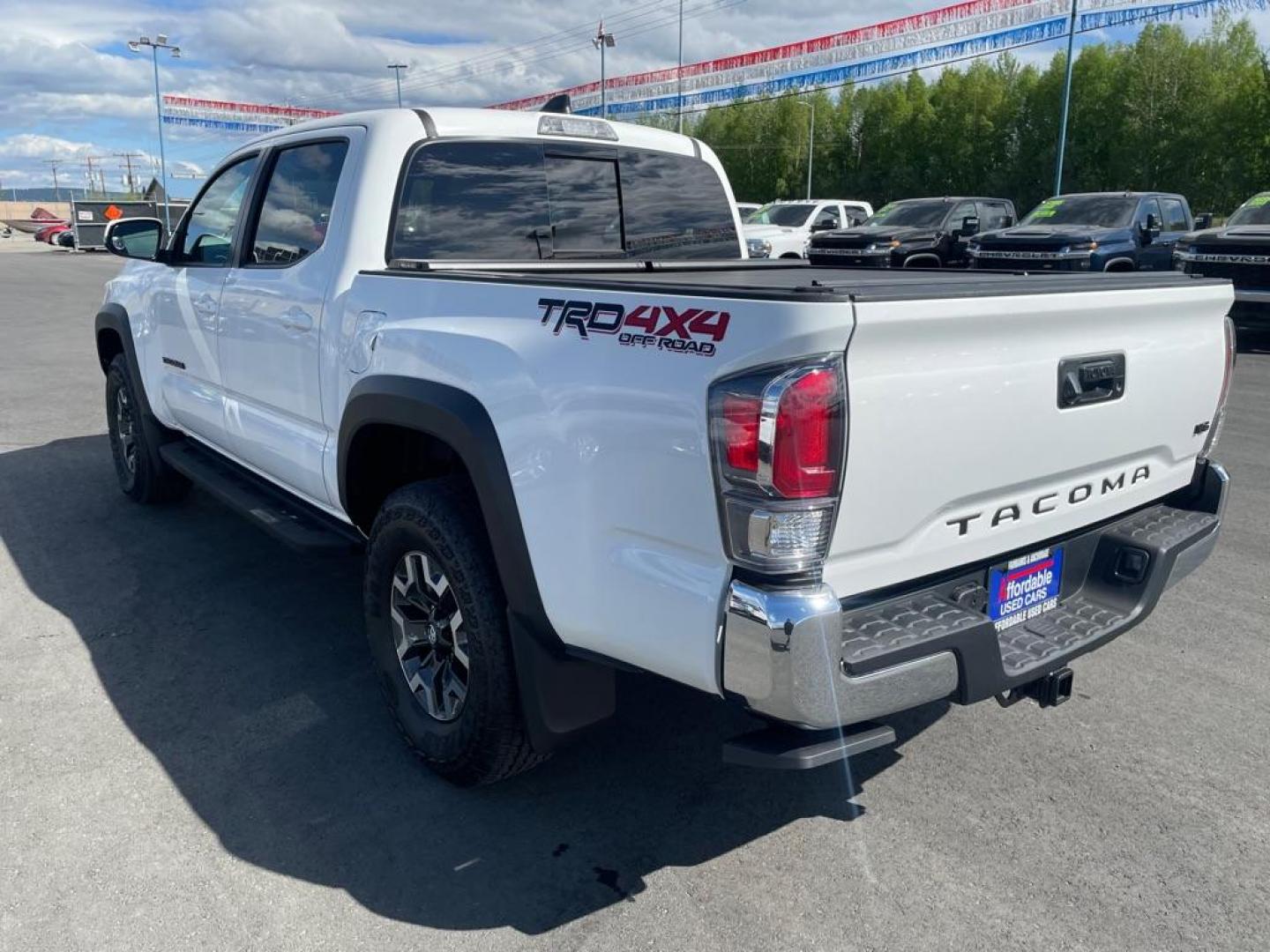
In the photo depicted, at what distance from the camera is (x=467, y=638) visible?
2965mm

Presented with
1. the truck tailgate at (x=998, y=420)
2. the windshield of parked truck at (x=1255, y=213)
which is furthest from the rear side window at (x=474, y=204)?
the windshield of parked truck at (x=1255, y=213)

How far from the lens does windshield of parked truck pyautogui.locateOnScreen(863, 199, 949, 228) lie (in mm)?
18641

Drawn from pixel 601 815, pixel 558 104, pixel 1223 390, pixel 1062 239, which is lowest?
pixel 601 815

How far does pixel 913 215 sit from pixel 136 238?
1597 cm

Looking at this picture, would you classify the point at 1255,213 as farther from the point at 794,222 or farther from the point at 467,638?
the point at 467,638

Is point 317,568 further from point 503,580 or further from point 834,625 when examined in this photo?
point 834,625

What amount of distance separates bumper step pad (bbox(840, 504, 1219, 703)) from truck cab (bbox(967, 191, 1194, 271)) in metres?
11.3

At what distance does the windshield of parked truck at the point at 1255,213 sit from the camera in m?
13.4

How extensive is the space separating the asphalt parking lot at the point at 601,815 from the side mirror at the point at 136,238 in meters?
1.92

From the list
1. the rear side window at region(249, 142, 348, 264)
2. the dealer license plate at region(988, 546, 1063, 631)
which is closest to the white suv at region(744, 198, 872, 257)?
the rear side window at region(249, 142, 348, 264)

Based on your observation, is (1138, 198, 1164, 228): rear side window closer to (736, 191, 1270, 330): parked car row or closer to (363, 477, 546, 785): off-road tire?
(736, 191, 1270, 330): parked car row

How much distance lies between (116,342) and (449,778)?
424cm

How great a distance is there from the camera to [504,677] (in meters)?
2.87

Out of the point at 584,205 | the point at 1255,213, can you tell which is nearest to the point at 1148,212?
the point at 1255,213
